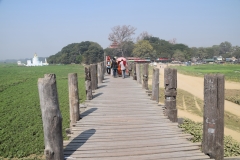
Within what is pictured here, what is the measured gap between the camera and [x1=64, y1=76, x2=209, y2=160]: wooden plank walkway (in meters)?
4.07

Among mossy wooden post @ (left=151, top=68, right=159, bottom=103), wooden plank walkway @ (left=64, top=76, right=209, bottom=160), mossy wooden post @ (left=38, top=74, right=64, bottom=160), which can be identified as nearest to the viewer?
mossy wooden post @ (left=38, top=74, right=64, bottom=160)

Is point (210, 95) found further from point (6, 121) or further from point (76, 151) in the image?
point (6, 121)

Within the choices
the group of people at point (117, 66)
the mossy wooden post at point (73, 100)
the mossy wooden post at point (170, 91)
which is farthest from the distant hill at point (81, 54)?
the mossy wooden post at point (170, 91)

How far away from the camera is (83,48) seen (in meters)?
81.5

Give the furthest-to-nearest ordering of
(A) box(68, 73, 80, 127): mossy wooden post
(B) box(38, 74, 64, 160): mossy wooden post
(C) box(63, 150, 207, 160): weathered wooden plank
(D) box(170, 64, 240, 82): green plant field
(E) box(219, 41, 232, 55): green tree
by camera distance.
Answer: (E) box(219, 41, 232, 55): green tree
(D) box(170, 64, 240, 82): green plant field
(A) box(68, 73, 80, 127): mossy wooden post
(C) box(63, 150, 207, 160): weathered wooden plank
(B) box(38, 74, 64, 160): mossy wooden post

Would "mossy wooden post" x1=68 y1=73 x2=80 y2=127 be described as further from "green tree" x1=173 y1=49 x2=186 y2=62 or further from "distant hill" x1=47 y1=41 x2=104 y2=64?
"green tree" x1=173 y1=49 x2=186 y2=62

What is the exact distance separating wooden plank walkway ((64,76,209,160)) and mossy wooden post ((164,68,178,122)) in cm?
22

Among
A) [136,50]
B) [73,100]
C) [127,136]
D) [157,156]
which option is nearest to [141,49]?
[136,50]

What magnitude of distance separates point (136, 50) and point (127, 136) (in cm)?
5631

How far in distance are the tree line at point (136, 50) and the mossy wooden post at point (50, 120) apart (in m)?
48.2

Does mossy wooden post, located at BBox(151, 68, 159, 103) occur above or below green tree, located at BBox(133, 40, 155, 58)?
below

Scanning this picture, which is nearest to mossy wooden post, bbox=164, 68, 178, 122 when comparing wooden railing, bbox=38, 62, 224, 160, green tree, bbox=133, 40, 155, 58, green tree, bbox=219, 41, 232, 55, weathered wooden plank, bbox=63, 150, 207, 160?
wooden railing, bbox=38, 62, 224, 160

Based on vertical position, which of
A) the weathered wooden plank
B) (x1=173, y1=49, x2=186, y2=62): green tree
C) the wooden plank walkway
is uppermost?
(x1=173, y1=49, x2=186, y2=62): green tree

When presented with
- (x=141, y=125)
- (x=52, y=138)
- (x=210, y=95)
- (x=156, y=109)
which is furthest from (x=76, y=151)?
(x=156, y=109)
